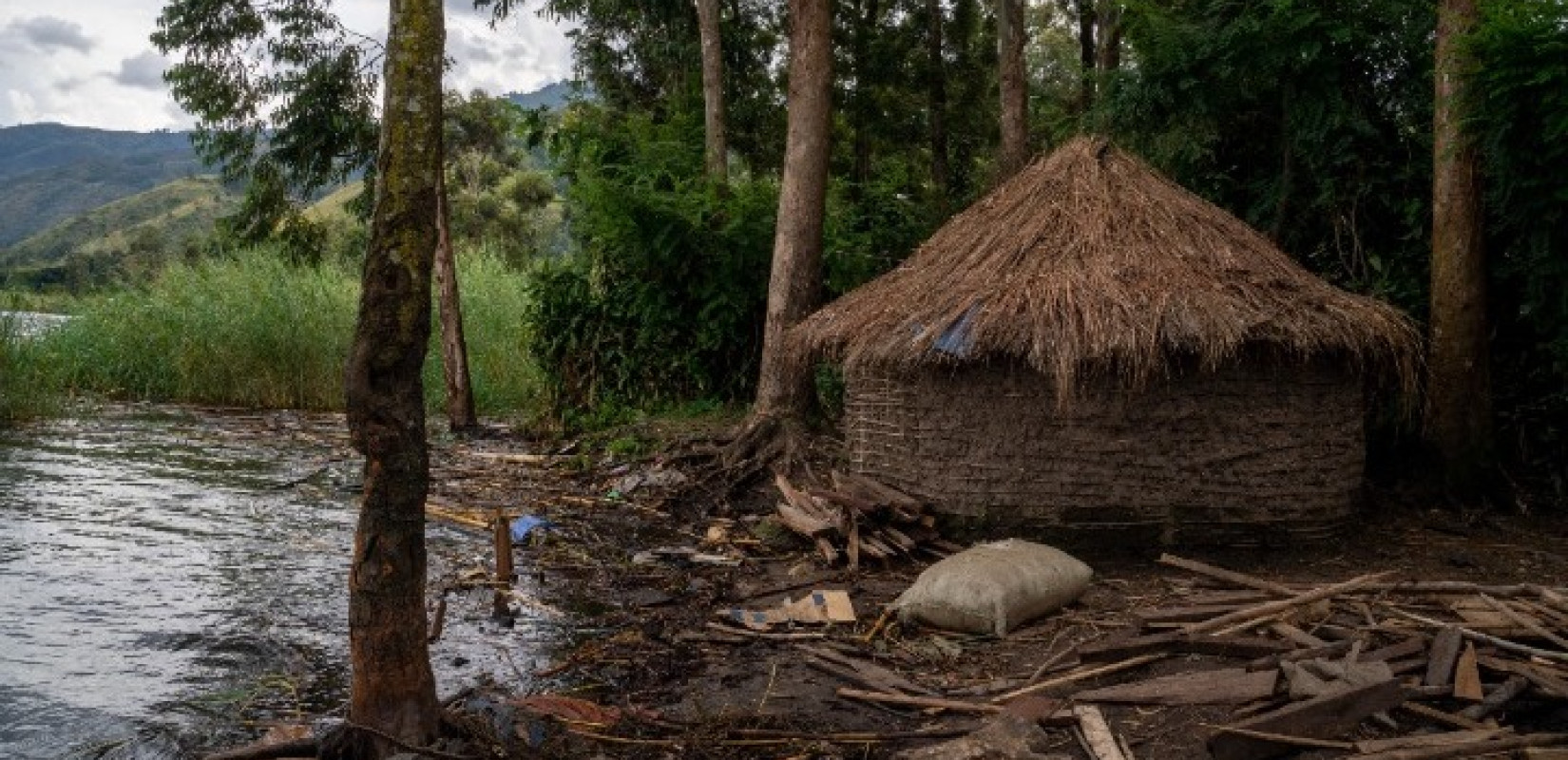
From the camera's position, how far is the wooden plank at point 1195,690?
4645 mm

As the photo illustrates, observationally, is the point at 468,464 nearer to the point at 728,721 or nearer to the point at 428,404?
the point at 428,404

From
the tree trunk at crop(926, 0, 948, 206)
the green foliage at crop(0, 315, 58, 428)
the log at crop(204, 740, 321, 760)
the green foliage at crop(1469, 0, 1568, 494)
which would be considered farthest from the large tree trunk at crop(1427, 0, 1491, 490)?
the green foliage at crop(0, 315, 58, 428)

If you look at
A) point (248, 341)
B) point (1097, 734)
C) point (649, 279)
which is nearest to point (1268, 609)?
point (1097, 734)

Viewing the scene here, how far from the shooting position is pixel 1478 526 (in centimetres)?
848

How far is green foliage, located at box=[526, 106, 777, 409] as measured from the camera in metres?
12.6

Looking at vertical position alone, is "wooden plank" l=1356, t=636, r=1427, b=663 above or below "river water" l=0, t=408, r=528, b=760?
above

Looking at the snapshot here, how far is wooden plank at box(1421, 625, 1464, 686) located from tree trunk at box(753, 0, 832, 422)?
6.13 m

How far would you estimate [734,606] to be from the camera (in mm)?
6871

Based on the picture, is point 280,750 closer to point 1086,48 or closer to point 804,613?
point 804,613

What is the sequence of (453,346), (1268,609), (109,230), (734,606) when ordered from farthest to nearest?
(109,230)
(453,346)
(734,606)
(1268,609)

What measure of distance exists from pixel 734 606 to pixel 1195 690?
2845 mm

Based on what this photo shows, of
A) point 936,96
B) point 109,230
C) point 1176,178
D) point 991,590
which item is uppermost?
point 109,230

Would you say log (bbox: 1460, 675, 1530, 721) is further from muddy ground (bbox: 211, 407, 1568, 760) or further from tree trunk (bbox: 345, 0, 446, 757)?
tree trunk (bbox: 345, 0, 446, 757)

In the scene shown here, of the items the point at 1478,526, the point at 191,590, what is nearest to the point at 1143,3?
the point at 1478,526
